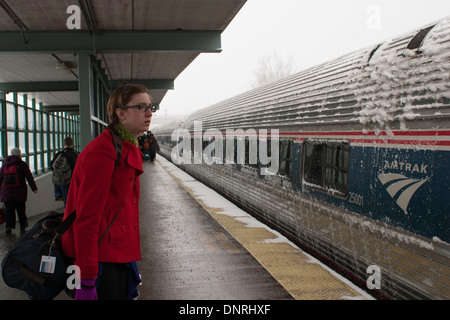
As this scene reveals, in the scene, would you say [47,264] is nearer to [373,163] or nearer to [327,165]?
[373,163]

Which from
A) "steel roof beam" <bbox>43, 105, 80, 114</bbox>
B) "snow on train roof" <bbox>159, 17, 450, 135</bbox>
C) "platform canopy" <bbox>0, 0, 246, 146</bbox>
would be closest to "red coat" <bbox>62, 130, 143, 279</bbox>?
"snow on train roof" <bbox>159, 17, 450, 135</bbox>

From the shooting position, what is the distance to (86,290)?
1.93 m

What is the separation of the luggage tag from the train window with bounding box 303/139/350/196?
3.41m

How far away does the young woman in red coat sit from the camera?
6.40 feet

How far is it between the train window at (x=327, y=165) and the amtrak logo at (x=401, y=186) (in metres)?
0.87

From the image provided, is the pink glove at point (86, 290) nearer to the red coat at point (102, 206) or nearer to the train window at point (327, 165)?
the red coat at point (102, 206)

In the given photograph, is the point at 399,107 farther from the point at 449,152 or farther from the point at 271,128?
the point at 271,128

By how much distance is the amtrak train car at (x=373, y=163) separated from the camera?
3.23 metres

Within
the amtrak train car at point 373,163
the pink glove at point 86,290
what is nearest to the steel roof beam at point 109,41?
the amtrak train car at point 373,163

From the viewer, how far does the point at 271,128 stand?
24.1 feet

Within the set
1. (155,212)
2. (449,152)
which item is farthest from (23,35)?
(449,152)

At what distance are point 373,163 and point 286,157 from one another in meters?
2.63

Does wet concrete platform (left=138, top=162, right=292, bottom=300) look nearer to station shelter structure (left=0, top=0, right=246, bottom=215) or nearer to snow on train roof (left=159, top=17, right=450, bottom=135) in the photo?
snow on train roof (left=159, top=17, right=450, bottom=135)

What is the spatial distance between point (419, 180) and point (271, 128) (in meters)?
4.15
